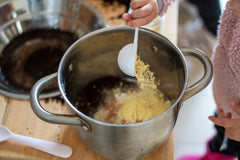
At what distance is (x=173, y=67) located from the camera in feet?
1.99

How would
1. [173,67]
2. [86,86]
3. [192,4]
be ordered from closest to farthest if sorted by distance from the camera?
[173,67] < [86,86] < [192,4]

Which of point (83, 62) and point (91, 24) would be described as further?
point (91, 24)

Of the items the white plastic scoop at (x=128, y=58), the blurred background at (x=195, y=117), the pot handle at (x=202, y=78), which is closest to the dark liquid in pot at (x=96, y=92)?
the white plastic scoop at (x=128, y=58)

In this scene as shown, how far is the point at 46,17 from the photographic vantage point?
895 millimetres

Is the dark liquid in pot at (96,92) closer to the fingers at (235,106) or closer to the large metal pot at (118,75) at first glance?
the large metal pot at (118,75)

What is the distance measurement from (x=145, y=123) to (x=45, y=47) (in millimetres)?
524

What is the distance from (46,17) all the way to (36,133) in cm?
45

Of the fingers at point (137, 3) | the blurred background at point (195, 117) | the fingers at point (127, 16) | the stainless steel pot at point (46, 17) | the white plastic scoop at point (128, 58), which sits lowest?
the blurred background at point (195, 117)

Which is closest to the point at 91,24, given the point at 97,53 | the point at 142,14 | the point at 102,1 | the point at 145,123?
the point at 102,1

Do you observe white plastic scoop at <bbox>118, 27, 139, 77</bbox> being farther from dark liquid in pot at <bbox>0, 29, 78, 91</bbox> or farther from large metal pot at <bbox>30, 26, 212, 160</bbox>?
dark liquid in pot at <bbox>0, 29, 78, 91</bbox>

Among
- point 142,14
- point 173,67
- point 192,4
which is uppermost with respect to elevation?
point 192,4

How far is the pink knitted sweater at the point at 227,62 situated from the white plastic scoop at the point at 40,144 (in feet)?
1.38

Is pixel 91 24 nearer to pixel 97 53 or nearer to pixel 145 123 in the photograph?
pixel 97 53

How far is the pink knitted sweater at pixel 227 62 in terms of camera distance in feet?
1.93
